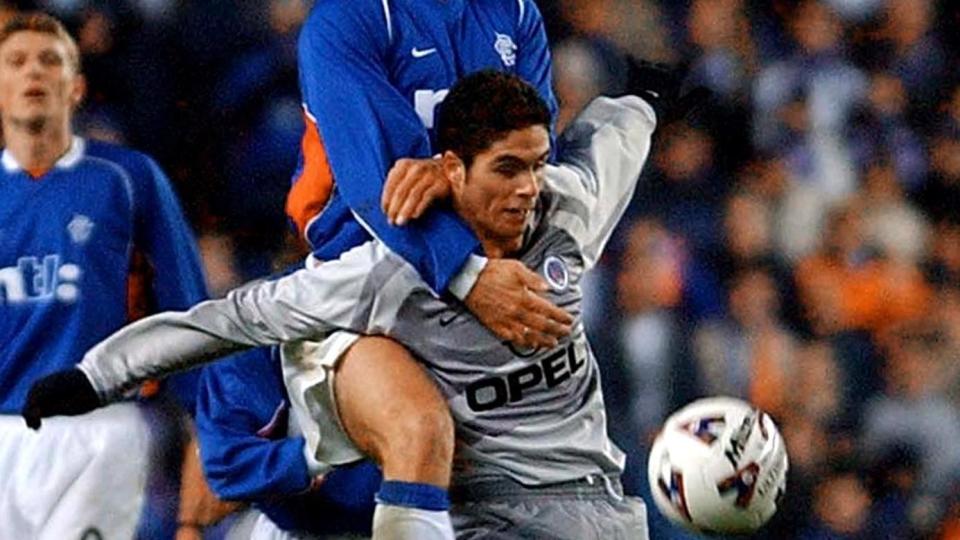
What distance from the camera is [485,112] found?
4.44 metres

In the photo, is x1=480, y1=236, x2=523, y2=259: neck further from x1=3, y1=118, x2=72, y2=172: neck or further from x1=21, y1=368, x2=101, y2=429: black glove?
x1=3, y1=118, x2=72, y2=172: neck

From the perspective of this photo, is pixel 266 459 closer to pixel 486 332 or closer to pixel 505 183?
pixel 486 332

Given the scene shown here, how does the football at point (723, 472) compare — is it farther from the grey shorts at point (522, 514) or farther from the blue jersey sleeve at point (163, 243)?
the blue jersey sleeve at point (163, 243)

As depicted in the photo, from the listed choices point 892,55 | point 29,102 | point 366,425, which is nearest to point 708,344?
point 892,55

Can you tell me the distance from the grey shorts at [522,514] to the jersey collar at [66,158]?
1.52 meters

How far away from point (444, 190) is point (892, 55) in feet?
16.4

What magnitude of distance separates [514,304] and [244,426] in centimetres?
113

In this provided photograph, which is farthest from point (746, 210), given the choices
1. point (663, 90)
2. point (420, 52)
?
point (420, 52)

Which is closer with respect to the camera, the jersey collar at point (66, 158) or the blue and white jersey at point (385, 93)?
the blue and white jersey at point (385, 93)

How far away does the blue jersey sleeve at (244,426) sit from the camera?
518cm

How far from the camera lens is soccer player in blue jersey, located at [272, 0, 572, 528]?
430cm

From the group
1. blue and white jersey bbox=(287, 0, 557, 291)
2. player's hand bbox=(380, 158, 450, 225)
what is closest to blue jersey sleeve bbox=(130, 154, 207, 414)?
blue and white jersey bbox=(287, 0, 557, 291)

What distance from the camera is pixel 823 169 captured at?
341 inches

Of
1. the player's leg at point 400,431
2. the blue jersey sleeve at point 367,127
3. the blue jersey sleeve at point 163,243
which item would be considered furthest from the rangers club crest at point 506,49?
the blue jersey sleeve at point 163,243
